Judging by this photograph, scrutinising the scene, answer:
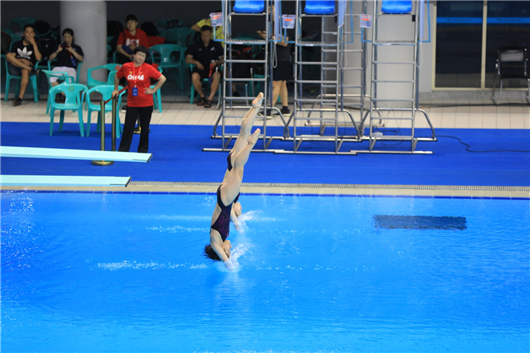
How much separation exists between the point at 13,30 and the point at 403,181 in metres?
12.0

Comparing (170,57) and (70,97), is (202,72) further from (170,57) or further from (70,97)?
(70,97)

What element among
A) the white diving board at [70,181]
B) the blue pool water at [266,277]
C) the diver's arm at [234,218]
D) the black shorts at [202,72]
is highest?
the black shorts at [202,72]

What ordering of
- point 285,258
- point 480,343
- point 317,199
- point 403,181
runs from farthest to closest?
1. point 403,181
2. point 317,199
3. point 285,258
4. point 480,343

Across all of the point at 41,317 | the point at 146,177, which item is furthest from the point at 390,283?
the point at 146,177

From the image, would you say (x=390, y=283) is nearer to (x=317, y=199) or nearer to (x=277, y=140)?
(x=317, y=199)

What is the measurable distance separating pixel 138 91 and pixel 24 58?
5.02m

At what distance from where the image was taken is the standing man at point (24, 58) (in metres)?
13.6

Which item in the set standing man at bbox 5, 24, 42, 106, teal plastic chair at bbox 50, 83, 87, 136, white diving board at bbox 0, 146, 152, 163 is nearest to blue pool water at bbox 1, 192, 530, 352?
white diving board at bbox 0, 146, 152, 163

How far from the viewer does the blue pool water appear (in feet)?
16.6

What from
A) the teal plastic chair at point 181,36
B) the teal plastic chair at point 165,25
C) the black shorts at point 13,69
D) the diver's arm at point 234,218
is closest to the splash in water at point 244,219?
the diver's arm at point 234,218

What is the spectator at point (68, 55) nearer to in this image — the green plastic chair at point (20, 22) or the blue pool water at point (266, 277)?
the green plastic chair at point (20, 22)

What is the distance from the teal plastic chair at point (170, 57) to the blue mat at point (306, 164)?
354cm

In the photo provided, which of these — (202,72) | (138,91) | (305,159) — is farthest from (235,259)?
(202,72)

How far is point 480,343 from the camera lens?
4.98m
